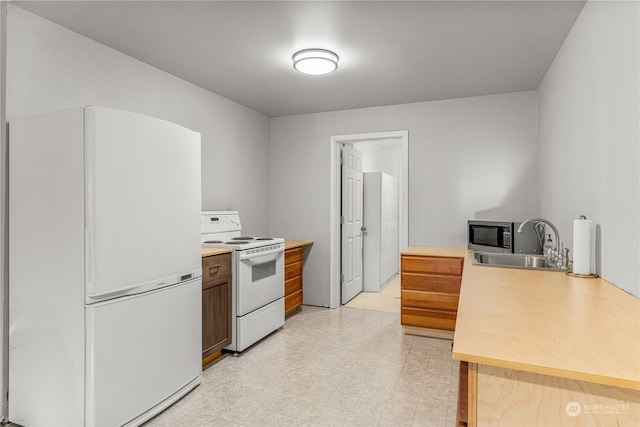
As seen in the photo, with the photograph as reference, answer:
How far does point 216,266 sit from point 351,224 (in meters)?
2.34

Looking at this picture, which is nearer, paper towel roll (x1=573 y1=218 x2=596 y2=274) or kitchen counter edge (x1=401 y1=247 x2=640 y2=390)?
kitchen counter edge (x1=401 y1=247 x2=640 y2=390)

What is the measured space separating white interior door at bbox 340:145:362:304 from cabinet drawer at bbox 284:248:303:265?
0.67 meters

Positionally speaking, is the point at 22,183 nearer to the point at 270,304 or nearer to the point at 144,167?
the point at 144,167

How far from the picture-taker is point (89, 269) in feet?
5.79

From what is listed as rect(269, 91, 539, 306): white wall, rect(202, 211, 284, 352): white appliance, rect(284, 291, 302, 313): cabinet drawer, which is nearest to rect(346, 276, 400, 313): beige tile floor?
rect(269, 91, 539, 306): white wall

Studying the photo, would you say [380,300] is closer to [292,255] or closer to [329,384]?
[292,255]

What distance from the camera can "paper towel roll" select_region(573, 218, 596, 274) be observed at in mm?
1823

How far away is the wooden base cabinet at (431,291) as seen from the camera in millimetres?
3246

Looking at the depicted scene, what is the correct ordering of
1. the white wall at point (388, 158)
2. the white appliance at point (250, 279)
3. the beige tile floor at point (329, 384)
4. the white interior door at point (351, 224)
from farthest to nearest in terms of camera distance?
the white wall at point (388, 158)
the white interior door at point (351, 224)
the white appliance at point (250, 279)
the beige tile floor at point (329, 384)

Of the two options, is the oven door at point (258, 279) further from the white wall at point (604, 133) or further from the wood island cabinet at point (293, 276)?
the white wall at point (604, 133)

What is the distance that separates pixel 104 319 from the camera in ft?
5.90

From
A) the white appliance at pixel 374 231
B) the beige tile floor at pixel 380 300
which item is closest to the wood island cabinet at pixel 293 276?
the beige tile floor at pixel 380 300

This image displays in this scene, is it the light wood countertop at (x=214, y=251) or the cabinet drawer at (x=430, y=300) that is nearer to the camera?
the light wood countertop at (x=214, y=251)

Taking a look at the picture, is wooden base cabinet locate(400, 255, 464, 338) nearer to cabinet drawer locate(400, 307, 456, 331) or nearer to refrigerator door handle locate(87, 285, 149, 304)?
cabinet drawer locate(400, 307, 456, 331)
